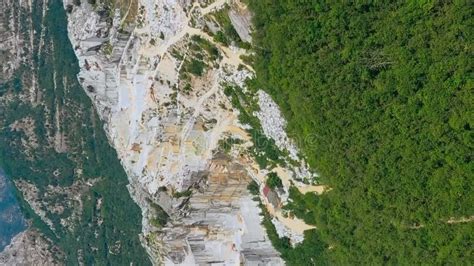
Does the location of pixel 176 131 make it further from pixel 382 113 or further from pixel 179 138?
pixel 382 113

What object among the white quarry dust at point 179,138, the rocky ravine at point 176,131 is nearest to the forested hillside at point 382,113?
the white quarry dust at point 179,138

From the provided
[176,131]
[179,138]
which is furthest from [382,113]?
[176,131]

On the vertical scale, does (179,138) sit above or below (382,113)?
above

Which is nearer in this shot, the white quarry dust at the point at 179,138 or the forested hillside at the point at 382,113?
the forested hillside at the point at 382,113

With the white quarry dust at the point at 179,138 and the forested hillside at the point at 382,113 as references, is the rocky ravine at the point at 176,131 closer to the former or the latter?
the white quarry dust at the point at 179,138

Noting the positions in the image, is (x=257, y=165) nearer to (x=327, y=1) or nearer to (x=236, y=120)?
(x=236, y=120)
